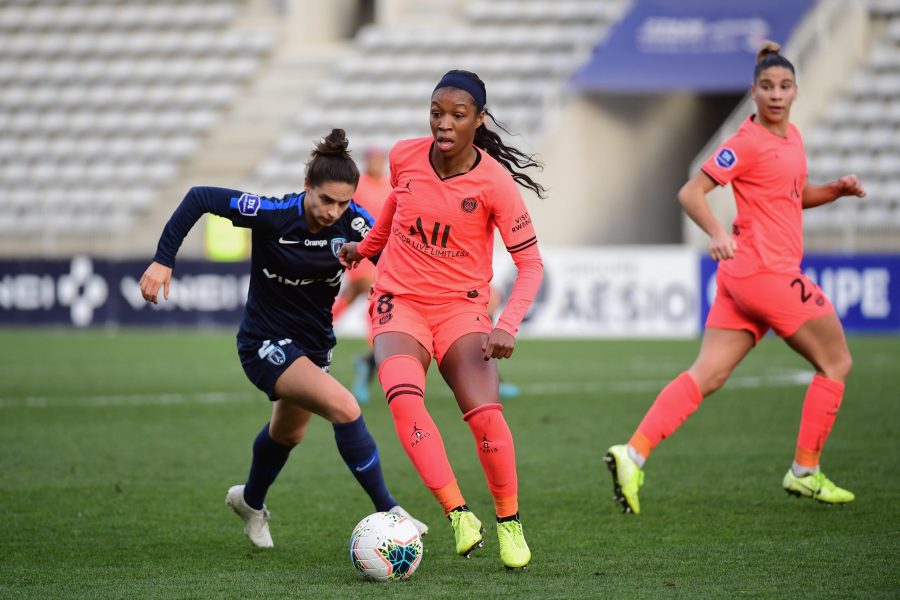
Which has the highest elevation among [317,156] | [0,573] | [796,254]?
[317,156]

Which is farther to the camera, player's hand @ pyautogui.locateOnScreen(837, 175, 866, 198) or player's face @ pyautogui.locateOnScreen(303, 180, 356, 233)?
player's hand @ pyautogui.locateOnScreen(837, 175, 866, 198)

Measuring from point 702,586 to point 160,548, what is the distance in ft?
7.66

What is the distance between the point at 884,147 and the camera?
76.5 ft

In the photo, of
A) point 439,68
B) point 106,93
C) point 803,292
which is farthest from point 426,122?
point 803,292

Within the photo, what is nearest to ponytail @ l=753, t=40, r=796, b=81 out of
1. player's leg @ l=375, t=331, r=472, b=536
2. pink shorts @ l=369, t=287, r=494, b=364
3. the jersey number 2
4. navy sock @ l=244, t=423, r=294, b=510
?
the jersey number 2

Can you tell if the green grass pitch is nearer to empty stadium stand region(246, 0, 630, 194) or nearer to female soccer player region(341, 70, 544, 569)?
female soccer player region(341, 70, 544, 569)

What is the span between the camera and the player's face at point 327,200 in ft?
18.8

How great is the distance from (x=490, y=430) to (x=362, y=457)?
0.73 meters

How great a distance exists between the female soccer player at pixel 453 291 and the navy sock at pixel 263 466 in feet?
2.72

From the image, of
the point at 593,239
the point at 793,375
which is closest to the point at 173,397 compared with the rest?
the point at 793,375

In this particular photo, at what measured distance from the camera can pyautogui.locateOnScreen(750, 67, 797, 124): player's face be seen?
6.71 metres

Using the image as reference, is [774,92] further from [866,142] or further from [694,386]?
[866,142]

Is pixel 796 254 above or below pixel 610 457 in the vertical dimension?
above

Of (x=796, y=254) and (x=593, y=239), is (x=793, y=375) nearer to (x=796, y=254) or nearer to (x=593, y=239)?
(x=796, y=254)
